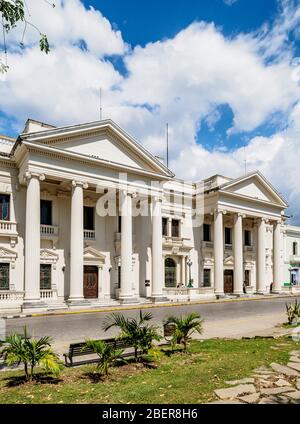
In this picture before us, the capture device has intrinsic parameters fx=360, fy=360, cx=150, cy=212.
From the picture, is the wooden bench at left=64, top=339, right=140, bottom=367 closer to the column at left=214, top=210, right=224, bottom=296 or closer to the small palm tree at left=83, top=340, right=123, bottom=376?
the small palm tree at left=83, top=340, right=123, bottom=376

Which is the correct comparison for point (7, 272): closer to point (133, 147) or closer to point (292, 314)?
point (133, 147)

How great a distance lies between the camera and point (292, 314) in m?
14.5

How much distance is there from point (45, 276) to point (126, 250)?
218 inches

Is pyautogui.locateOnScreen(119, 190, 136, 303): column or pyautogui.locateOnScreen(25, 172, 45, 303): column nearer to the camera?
pyautogui.locateOnScreen(25, 172, 45, 303): column

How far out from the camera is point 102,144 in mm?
24062

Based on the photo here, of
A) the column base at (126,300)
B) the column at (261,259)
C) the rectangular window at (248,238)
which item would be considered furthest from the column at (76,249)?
the rectangular window at (248,238)

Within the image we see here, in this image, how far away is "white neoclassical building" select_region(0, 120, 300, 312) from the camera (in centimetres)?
2133

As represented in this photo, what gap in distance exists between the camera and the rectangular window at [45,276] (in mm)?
23322

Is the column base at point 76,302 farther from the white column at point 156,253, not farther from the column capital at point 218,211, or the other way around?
the column capital at point 218,211

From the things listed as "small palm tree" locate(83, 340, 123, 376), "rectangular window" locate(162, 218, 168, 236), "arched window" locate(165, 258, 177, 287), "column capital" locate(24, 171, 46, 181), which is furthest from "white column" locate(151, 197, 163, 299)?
"small palm tree" locate(83, 340, 123, 376)

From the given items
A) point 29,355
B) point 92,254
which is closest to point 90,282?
point 92,254

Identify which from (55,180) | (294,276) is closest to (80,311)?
(55,180)

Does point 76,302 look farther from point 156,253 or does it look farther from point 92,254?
point 156,253

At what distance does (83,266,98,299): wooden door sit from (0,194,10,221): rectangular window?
21.3ft
